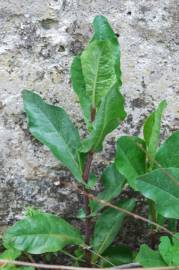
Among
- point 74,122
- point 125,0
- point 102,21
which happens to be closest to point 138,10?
point 125,0

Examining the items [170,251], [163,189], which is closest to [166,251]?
[170,251]

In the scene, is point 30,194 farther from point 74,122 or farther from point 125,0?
point 125,0

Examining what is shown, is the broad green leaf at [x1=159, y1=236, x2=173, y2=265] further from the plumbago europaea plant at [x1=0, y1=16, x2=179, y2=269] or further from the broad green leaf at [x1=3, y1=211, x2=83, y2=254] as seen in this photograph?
the broad green leaf at [x1=3, y1=211, x2=83, y2=254]

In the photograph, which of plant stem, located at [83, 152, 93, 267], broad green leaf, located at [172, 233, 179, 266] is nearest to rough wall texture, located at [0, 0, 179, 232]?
plant stem, located at [83, 152, 93, 267]

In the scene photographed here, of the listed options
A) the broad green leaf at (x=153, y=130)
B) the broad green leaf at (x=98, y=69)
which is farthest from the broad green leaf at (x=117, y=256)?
the broad green leaf at (x=98, y=69)

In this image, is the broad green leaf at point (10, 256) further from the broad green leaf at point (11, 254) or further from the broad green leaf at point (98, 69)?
the broad green leaf at point (98, 69)

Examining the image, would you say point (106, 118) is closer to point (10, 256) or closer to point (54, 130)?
point (54, 130)

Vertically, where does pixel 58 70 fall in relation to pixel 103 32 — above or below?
below
